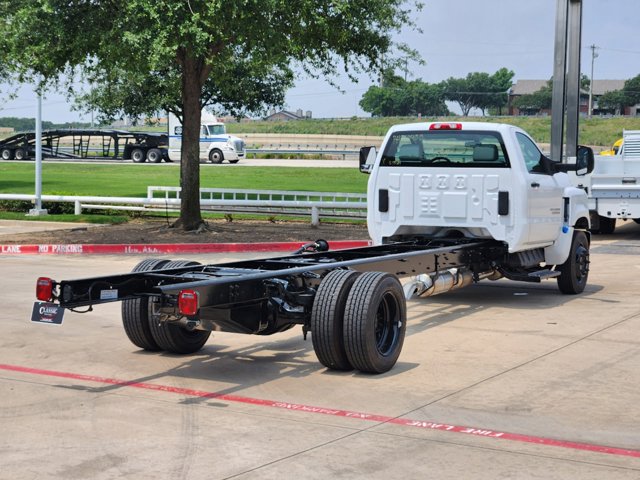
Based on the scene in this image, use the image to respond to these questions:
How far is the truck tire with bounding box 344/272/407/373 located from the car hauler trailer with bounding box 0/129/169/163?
5253 centimetres

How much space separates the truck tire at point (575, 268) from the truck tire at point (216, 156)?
45.8m

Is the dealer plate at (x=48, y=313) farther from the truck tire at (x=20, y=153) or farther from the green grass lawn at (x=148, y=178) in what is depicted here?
the truck tire at (x=20, y=153)

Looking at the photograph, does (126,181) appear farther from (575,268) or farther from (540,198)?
(540,198)

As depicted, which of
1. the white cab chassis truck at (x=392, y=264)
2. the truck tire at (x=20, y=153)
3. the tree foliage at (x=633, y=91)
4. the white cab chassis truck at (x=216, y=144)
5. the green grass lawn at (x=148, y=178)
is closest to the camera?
the white cab chassis truck at (x=392, y=264)

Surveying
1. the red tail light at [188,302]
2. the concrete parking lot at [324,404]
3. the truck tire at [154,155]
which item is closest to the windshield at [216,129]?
the truck tire at [154,155]

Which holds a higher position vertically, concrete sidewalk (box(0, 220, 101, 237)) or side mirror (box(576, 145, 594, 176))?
side mirror (box(576, 145, 594, 176))

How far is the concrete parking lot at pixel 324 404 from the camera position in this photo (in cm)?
615

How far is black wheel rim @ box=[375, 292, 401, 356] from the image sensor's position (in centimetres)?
888

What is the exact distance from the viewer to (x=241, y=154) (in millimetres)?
59312

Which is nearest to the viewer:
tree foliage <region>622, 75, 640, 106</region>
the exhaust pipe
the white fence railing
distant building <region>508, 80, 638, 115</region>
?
the exhaust pipe

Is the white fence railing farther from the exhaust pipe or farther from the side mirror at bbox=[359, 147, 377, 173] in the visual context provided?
the exhaust pipe

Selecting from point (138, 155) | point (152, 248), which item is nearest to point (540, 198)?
point (152, 248)

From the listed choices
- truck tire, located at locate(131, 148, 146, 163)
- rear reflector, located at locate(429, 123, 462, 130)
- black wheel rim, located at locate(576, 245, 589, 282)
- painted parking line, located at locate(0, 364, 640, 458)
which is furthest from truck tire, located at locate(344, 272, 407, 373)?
truck tire, located at locate(131, 148, 146, 163)

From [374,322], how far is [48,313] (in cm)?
267
